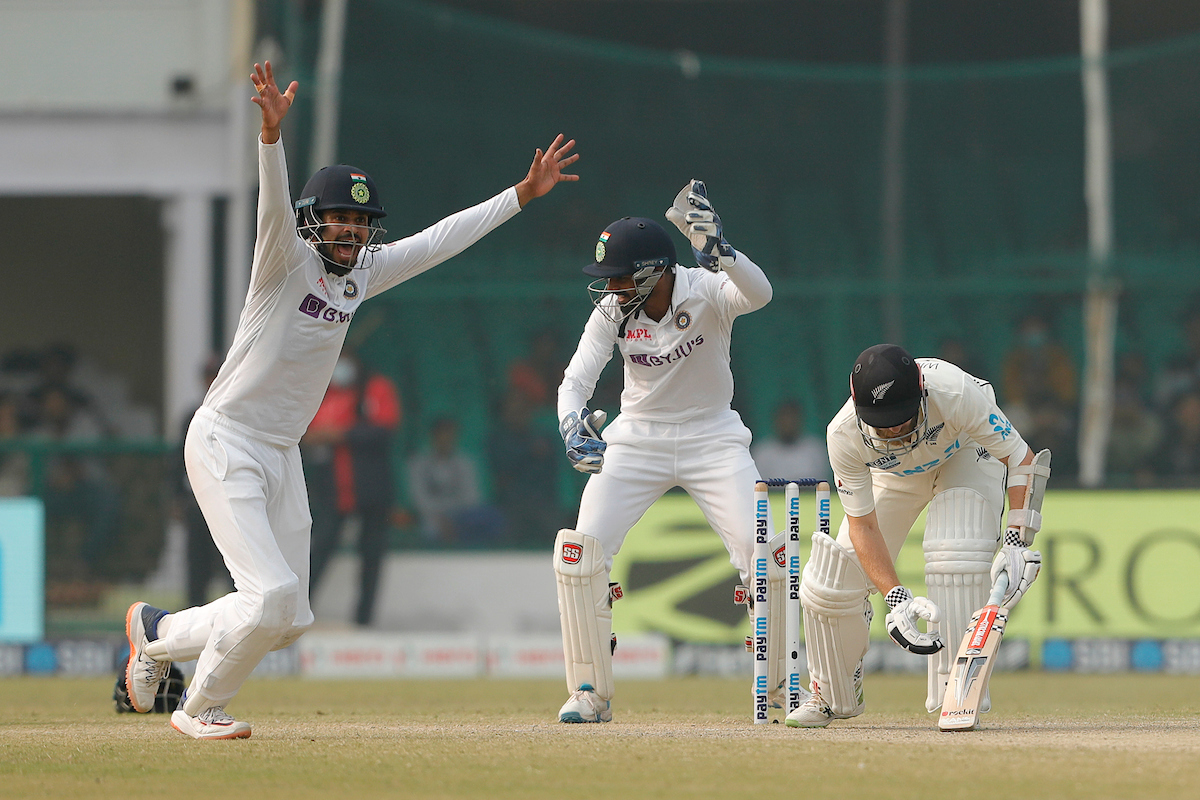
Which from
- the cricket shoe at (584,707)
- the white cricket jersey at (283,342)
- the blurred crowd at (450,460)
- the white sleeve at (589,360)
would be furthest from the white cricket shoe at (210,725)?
the blurred crowd at (450,460)

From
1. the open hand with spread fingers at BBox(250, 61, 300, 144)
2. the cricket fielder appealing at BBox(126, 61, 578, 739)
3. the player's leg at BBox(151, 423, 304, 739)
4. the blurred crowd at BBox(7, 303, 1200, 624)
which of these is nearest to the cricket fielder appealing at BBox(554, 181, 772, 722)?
the cricket fielder appealing at BBox(126, 61, 578, 739)

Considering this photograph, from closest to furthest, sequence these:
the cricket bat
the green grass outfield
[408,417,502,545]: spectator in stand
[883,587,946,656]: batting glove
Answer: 1. the green grass outfield
2. [883,587,946,656]: batting glove
3. the cricket bat
4. [408,417,502,545]: spectator in stand

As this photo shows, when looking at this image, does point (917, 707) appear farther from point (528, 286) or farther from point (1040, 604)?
point (528, 286)

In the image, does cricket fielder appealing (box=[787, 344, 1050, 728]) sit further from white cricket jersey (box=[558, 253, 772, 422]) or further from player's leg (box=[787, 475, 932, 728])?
white cricket jersey (box=[558, 253, 772, 422])

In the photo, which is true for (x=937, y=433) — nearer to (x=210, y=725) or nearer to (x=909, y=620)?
(x=909, y=620)

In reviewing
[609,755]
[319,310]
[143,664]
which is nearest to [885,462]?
[609,755]

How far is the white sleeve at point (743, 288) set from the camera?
5742 millimetres

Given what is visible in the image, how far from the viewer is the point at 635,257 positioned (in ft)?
19.8

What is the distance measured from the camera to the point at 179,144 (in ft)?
46.2

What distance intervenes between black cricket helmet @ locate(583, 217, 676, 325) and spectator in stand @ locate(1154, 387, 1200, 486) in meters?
6.50

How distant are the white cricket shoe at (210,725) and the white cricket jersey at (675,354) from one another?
1.61 m

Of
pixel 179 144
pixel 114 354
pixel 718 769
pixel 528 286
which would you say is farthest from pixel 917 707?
pixel 114 354

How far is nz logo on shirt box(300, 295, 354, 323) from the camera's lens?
548 cm

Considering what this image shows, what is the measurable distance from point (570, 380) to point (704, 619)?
193 inches
